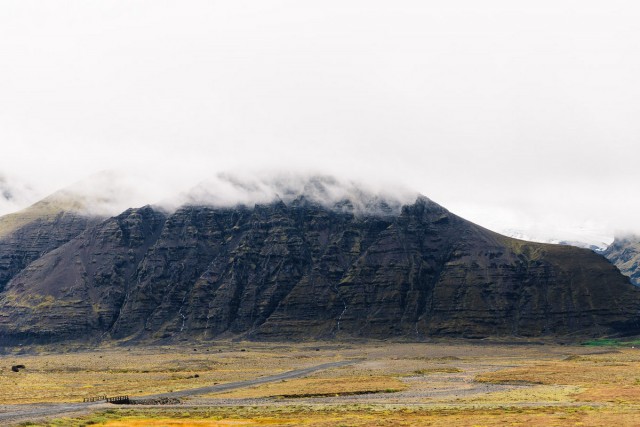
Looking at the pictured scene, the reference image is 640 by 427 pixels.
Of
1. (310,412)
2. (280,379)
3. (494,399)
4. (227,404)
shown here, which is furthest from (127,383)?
(494,399)

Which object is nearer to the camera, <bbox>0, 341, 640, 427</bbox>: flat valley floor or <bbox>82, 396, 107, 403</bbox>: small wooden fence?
<bbox>0, 341, 640, 427</bbox>: flat valley floor

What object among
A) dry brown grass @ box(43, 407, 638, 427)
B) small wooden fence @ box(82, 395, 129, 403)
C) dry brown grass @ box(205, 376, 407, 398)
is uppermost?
dry brown grass @ box(43, 407, 638, 427)

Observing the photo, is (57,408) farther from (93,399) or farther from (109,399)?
(93,399)

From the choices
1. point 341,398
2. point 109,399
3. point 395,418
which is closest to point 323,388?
point 341,398

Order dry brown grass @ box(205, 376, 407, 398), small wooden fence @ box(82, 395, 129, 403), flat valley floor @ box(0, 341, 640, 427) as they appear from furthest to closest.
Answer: dry brown grass @ box(205, 376, 407, 398)
small wooden fence @ box(82, 395, 129, 403)
flat valley floor @ box(0, 341, 640, 427)

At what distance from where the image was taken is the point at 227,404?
364 feet

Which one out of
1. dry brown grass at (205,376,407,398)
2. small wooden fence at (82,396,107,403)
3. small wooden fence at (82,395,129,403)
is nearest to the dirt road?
small wooden fence at (82,395,129,403)

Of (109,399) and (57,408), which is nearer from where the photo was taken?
(57,408)

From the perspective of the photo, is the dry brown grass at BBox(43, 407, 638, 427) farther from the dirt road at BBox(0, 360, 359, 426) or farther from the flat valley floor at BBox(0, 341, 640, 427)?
the dirt road at BBox(0, 360, 359, 426)

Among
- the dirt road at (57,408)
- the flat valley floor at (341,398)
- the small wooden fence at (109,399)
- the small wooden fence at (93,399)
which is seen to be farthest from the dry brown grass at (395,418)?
the small wooden fence at (93,399)

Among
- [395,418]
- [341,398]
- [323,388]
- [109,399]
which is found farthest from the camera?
[323,388]

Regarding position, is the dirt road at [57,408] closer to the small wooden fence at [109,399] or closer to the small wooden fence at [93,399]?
the small wooden fence at [109,399]

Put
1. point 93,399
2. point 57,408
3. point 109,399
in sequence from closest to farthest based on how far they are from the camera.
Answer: point 57,408 < point 109,399 < point 93,399

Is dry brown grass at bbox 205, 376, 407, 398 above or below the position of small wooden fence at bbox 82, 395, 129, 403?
below
